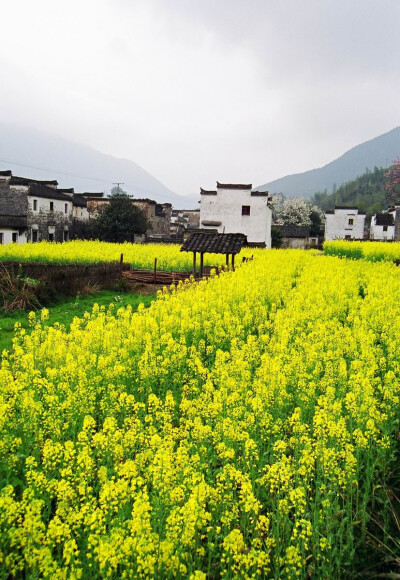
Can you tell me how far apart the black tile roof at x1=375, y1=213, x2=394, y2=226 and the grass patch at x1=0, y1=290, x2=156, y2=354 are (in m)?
56.9

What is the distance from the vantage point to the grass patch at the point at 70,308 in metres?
13.4

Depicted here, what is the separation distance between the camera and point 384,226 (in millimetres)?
68000

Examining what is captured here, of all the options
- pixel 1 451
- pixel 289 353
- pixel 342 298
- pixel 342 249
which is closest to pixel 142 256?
pixel 342 249

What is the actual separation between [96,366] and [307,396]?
3.05m

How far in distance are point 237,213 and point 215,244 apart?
28515 millimetres

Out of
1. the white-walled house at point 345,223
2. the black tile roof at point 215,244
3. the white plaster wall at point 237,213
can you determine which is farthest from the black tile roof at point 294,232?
the black tile roof at point 215,244

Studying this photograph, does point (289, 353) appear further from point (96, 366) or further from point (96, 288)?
point (96, 288)

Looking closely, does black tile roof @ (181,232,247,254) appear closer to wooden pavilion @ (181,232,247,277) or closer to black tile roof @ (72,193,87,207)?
wooden pavilion @ (181,232,247,277)

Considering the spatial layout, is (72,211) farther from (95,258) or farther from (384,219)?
(384,219)

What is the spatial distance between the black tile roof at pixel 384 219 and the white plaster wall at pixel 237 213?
27433 millimetres

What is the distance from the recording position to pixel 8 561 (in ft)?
10.0

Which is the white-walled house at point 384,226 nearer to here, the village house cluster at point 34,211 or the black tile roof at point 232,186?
the black tile roof at point 232,186

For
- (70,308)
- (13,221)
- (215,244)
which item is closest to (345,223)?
(13,221)

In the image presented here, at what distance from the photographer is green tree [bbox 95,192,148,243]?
47656 mm
